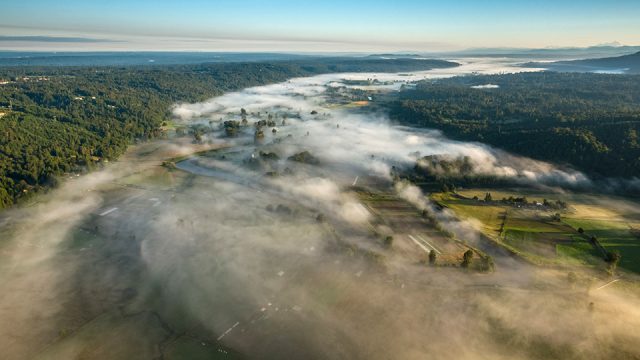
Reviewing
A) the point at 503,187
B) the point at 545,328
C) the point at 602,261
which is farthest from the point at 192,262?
the point at 503,187

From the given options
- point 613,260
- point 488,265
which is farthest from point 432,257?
point 613,260

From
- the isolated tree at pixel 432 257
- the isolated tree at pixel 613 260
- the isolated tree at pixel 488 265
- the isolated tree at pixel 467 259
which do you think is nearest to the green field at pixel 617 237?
the isolated tree at pixel 613 260

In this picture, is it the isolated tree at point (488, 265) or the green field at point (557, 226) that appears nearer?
the isolated tree at point (488, 265)

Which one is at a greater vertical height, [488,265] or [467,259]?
[467,259]

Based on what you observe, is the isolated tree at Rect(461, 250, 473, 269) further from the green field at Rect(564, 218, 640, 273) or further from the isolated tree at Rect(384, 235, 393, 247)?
the green field at Rect(564, 218, 640, 273)

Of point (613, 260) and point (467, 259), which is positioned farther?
point (467, 259)

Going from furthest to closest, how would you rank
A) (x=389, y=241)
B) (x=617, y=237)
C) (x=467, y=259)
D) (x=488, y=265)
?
(x=617, y=237)
(x=389, y=241)
(x=467, y=259)
(x=488, y=265)

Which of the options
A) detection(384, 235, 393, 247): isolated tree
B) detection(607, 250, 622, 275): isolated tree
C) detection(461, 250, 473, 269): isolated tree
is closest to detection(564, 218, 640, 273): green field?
detection(607, 250, 622, 275): isolated tree

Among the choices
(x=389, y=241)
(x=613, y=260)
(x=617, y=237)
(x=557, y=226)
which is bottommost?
(x=389, y=241)

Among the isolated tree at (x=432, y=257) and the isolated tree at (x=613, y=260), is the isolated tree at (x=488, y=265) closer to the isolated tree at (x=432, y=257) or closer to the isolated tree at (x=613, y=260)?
the isolated tree at (x=432, y=257)

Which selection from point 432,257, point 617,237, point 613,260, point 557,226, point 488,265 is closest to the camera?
point 613,260

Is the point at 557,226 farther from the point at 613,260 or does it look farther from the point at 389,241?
the point at 389,241
